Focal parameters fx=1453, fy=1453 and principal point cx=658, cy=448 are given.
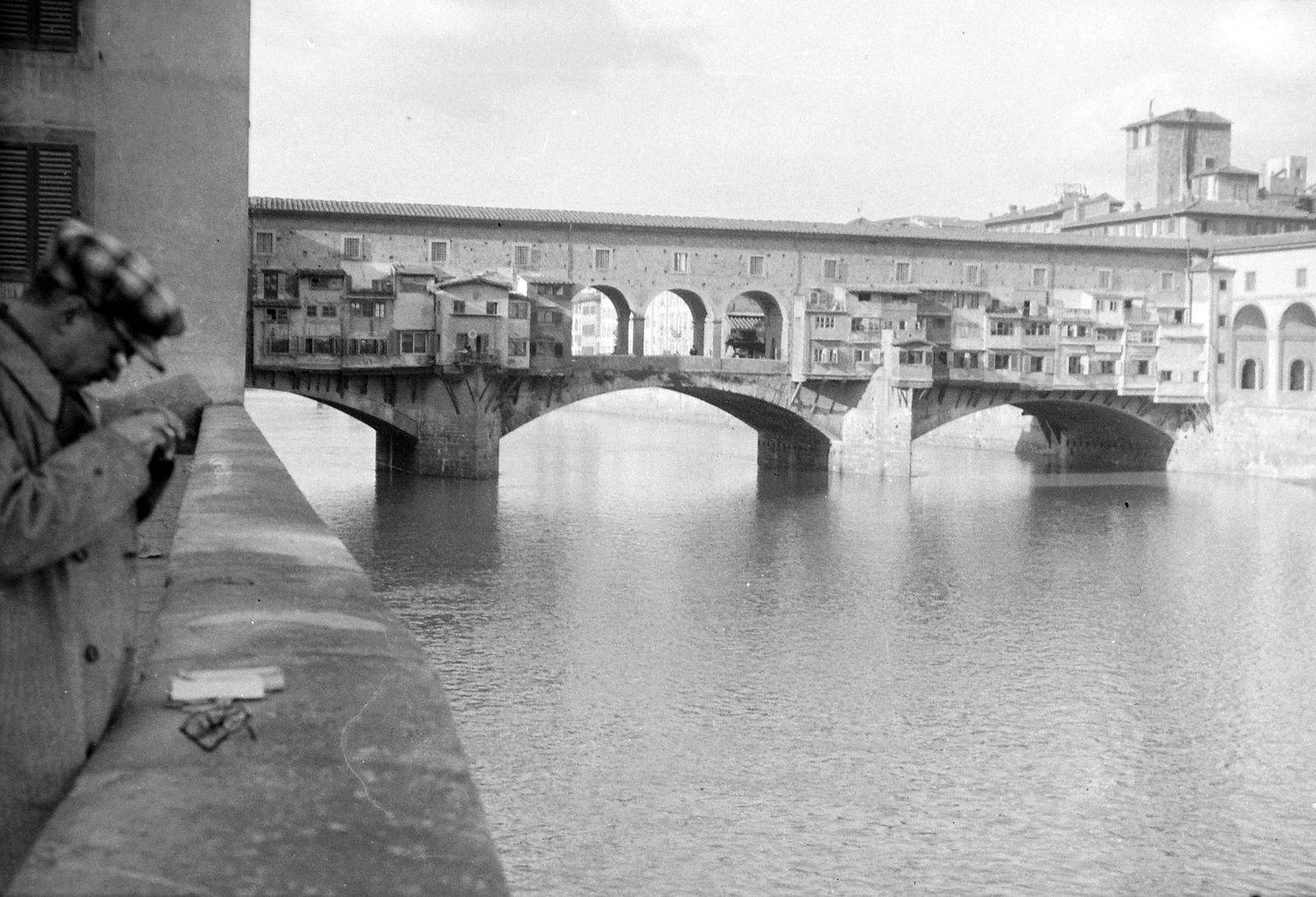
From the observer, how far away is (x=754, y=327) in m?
53.5

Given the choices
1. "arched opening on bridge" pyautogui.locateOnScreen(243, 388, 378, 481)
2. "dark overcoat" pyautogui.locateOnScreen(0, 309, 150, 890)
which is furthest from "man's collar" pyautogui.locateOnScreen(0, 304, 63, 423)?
"arched opening on bridge" pyautogui.locateOnScreen(243, 388, 378, 481)

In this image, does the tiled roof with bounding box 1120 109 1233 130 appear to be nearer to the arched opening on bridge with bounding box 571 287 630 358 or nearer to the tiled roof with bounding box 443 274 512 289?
the arched opening on bridge with bounding box 571 287 630 358

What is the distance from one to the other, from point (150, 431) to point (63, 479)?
7.1 inches

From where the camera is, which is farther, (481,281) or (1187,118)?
(1187,118)

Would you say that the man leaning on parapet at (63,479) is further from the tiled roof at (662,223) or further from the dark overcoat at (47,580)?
the tiled roof at (662,223)

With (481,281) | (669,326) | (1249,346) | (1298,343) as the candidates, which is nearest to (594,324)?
(669,326)

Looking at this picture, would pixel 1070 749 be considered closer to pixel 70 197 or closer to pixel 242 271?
pixel 242 271

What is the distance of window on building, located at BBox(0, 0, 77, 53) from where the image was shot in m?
9.01

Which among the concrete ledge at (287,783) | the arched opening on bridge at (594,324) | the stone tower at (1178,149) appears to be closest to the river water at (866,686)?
the concrete ledge at (287,783)

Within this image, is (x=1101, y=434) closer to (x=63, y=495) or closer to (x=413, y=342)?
(x=413, y=342)

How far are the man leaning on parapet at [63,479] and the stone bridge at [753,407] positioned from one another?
111 feet

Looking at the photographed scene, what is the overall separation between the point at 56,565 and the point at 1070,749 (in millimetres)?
14293

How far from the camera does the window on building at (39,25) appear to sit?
901 cm

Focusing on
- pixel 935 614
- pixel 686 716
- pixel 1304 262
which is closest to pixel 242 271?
pixel 686 716
